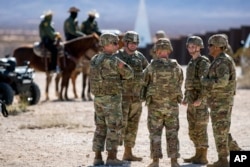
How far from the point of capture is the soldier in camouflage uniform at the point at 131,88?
1201 centimetres

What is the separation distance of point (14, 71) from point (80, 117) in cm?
264

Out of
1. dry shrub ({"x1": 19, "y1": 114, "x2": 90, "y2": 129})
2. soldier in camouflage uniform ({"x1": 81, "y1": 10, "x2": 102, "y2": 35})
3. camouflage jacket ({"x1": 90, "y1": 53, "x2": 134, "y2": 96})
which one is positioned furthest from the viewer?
soldier in camouflage uniform ({"x1": 81, "y1": 10, "x2": 102, "y2": 35})

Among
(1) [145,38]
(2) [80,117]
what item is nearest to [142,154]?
(2) [80,117]

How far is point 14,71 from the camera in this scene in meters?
19.9

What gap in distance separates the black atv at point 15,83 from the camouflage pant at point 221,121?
8411mm

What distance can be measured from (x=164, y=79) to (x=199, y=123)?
0.94 meters

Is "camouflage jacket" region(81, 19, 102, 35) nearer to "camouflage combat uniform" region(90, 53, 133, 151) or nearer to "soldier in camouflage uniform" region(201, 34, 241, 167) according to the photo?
"camouflage combat uniform" region(90, 53, 133, 151)

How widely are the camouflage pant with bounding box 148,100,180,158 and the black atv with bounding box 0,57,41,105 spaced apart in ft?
26.4

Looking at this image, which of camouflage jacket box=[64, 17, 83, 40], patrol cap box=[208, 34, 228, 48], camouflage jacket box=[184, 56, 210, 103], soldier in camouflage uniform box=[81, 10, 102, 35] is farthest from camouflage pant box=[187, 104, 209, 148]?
soldier in camouflage uniform box=[81, 10, 102, 35]

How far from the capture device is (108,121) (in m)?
11.5

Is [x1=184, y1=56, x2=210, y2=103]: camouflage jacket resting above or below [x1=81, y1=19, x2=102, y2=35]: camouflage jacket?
below

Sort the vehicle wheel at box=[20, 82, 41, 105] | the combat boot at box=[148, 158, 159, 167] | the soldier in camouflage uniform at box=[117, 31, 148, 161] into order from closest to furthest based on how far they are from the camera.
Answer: the combat boot at box=[148, 158, 159, 167]
the soldier in camouflage uniform at box=[117, 31, 148, 161]
the vehicle wheel at box=[20, 82, 41, 105]

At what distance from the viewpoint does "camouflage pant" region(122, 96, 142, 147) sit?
39.4 feet

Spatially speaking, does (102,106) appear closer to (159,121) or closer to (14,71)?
(159,121)
